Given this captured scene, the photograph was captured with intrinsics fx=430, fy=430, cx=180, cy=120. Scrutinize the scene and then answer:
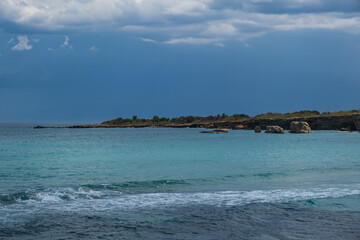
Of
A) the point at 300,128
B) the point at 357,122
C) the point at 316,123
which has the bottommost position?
the point at 300,128

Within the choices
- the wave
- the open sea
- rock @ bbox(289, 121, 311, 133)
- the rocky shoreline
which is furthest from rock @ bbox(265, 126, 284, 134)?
the wave

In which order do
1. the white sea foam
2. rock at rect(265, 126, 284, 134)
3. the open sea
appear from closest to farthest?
the open sea < the white sea foam < rock at rect(265, 126, 284, 134)

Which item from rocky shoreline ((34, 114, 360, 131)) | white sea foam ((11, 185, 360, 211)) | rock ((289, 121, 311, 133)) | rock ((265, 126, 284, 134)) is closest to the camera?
white sea foam ((11, 185, 360, 211))

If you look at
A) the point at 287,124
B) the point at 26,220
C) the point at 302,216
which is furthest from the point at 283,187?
the point at 287,124

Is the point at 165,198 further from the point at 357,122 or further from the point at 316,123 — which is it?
the point at 316,123

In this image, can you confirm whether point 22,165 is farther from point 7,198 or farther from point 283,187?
point 283,187

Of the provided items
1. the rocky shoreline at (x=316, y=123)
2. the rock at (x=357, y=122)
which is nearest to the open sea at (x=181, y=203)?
the rock at (x=357, y=122)

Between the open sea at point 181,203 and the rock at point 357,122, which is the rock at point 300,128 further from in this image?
the open sea at point 181,203

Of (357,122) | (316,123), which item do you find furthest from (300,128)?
(316,123)

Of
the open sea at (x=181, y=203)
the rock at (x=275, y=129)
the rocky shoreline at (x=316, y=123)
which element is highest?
the rocky shoreline at (x=316, y=123)

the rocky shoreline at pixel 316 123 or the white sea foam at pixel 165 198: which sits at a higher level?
the rocky shoreline at pixel 316 123

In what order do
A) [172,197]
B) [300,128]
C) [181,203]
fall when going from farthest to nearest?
[300,128], [172,197], [181,203]

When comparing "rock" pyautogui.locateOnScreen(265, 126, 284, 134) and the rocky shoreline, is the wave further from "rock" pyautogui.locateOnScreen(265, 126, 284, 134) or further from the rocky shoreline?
the rocky shoreline

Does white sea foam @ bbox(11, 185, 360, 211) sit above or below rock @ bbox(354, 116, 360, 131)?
below
